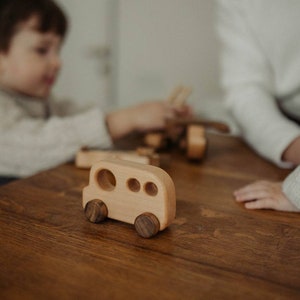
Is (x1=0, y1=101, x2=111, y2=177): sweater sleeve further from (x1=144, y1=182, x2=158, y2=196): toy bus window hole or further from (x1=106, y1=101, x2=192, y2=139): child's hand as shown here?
(x1=144, y1=182, x2=158, y2=196): toy bus window hole

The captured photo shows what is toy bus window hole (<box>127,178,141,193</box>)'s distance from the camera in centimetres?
47

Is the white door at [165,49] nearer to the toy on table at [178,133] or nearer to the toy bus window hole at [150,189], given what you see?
the toy on table at [178,133]

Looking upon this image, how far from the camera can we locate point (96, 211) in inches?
18.9

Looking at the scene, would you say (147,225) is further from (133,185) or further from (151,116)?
Result: (151,116)

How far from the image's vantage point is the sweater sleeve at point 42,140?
0.81 meters

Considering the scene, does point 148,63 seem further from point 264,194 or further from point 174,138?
point 264,194

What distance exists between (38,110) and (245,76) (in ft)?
1.81

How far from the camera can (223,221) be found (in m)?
0.51

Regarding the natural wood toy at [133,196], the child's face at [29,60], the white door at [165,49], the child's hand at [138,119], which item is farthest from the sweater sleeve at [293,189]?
the white door at [165,49]

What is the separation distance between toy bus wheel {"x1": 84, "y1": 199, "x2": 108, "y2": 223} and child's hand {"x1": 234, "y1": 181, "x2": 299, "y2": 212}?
0.69 feet

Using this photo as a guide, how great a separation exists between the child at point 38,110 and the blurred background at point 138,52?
492mm

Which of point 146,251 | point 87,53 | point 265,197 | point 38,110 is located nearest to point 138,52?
point 87,53

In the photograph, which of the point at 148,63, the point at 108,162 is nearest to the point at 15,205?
the point at 108,162

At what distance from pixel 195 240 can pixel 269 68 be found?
638mm
